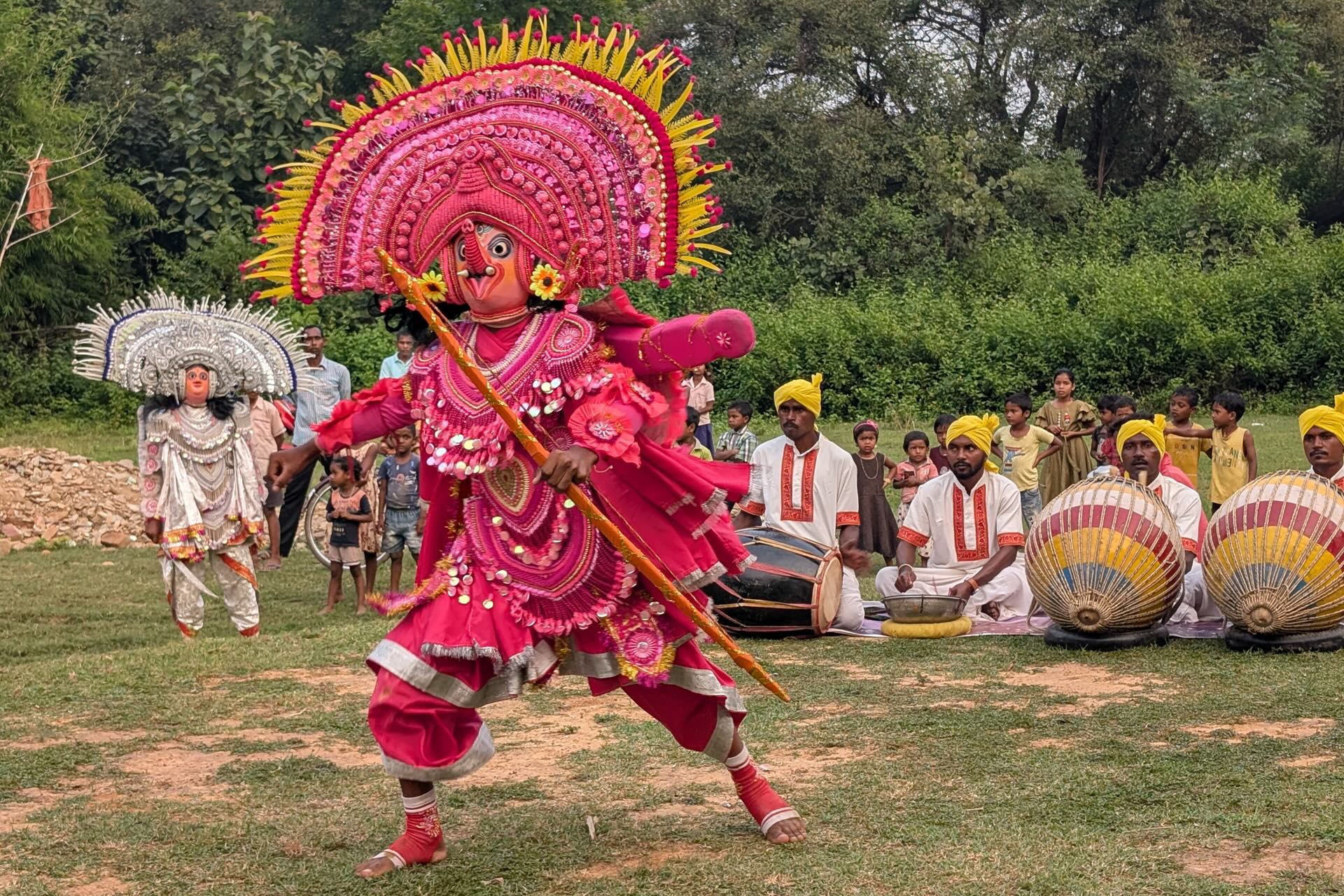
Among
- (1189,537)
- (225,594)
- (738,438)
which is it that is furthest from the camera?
(738,438)

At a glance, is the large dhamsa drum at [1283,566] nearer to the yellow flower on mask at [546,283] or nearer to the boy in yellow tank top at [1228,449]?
the boy in yellow tank top at [1228,449]

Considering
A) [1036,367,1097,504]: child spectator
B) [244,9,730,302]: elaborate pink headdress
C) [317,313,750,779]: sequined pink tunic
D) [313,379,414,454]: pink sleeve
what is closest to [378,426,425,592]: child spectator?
[1036,367,1097,504]: child spectator

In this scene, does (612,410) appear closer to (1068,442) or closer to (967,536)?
(967,536)

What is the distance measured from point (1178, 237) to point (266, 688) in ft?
79.9

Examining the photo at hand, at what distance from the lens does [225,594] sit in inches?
414

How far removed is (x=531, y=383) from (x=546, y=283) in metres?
0.36

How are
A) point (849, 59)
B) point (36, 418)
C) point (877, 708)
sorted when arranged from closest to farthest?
point (877, 708), point (36, 418), point (849, 59)

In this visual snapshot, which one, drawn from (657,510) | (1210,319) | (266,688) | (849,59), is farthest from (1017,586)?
(849,59)

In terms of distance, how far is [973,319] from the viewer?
2641cm

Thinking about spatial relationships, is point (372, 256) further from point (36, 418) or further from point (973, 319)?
point (36, 418)

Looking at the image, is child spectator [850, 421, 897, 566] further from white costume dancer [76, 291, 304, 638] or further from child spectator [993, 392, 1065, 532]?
white costume dancer [76, 291, 304, 638]

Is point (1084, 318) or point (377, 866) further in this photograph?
point (1084, 318)

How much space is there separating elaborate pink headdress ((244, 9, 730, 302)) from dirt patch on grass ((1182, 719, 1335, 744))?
9.92 feet

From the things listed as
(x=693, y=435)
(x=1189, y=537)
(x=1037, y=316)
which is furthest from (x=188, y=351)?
(x=1037, y=316)
